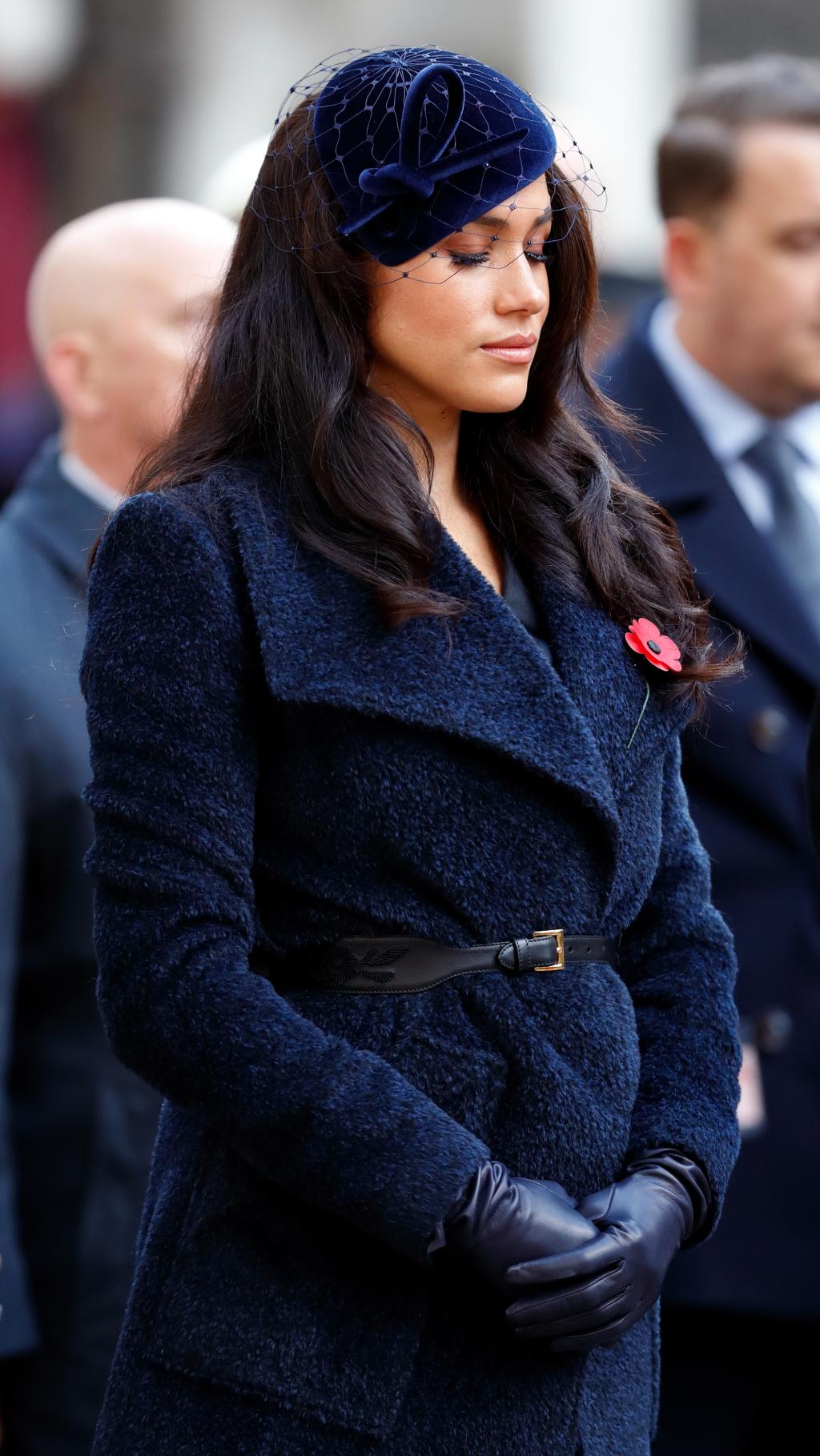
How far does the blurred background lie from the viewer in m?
10.6

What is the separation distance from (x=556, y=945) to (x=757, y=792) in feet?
4.21

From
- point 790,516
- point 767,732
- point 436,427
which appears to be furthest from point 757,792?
point 436,427

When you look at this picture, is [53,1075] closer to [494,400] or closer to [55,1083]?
[55,1083]

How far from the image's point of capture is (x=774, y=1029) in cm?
318

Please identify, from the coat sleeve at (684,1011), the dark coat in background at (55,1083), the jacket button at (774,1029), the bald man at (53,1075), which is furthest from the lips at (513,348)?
the jacket button at (774,1029)

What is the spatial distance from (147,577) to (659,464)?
1630 millimetres

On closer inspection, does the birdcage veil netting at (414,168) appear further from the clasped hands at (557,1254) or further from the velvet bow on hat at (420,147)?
the clasped hands at (557,1254)

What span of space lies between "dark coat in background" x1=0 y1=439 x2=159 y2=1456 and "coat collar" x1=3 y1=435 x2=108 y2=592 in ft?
0.35

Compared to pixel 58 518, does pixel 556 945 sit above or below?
above

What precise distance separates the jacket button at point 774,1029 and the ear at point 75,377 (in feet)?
4.77

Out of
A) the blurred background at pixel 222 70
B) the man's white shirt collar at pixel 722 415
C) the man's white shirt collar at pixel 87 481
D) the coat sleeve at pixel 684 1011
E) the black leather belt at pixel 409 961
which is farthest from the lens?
the blurred background at pixel 222 70

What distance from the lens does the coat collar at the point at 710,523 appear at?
10.4 feet

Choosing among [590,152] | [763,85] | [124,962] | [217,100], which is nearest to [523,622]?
[124,962]

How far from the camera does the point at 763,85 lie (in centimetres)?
371
